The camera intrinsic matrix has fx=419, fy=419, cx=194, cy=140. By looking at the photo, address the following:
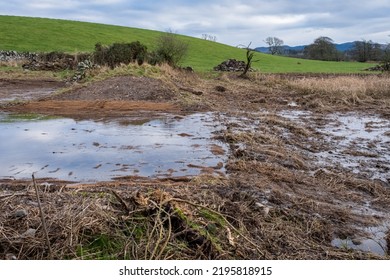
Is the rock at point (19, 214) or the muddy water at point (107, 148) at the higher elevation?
the rock at point (19, 214)

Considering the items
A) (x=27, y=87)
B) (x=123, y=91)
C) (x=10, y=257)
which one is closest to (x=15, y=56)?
(x=27, y=87)

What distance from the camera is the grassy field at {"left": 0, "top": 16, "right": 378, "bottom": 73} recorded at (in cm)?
4319

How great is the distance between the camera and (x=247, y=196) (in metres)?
5.59

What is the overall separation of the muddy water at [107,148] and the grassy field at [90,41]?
95.6 ft

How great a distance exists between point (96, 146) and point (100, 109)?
5.66 m

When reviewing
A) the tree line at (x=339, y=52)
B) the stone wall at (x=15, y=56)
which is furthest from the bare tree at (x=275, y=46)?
the stone wall at (x=15, y=56)

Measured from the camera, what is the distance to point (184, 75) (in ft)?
79.9

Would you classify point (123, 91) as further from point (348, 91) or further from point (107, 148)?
point (348, 91)

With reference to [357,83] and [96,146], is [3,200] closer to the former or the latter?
[96,146]

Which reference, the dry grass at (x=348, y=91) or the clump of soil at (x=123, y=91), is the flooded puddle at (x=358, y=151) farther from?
the clump of soil at (x=123, y=91)

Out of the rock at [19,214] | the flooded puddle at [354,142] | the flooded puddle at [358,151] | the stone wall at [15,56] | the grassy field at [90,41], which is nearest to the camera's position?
the rock at [19,214]

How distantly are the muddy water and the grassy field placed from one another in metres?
29.1

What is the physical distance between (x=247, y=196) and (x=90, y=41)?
154 feet

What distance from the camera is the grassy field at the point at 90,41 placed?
43188mm
